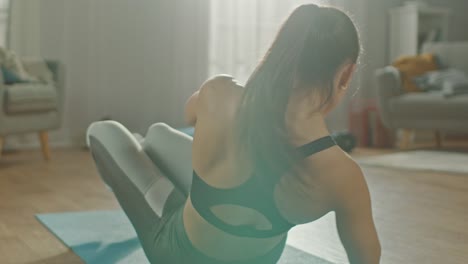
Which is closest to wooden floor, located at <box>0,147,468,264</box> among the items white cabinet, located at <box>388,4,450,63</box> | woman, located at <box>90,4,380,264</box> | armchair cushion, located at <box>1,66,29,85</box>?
armchair cushion, located at <box>1,66,29,85</box>

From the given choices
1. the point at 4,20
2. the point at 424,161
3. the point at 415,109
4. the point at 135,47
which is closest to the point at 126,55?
the point at 135,47

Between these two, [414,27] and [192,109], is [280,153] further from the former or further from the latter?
[414,27]

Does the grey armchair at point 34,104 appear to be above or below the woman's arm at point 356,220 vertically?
below

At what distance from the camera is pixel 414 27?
559cm

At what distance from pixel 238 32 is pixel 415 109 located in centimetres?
155

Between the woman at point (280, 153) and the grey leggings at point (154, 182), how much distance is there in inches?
2.7

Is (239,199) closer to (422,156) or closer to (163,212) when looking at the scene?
(163,212)

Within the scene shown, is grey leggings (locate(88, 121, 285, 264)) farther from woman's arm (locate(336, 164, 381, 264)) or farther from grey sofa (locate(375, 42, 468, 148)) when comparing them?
grey sofa (locate(375, 42, 468, 148))

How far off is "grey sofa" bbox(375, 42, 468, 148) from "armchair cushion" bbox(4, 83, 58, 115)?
7.79 feet

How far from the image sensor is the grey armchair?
3.62 metres

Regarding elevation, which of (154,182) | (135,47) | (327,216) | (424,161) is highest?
(135,47)

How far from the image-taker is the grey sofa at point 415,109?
4.47m

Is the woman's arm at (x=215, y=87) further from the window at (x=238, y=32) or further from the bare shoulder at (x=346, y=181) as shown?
the window at (x=238, y=32)

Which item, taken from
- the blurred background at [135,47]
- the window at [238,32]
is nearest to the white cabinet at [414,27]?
the blurred background at [135,47]
